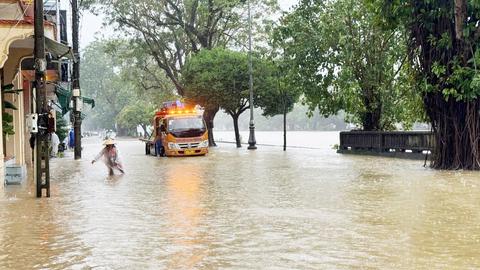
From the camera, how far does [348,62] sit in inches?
1204

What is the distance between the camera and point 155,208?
1230 centimetres

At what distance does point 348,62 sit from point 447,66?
10184 mm

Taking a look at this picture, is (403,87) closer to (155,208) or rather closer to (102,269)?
(155,208)

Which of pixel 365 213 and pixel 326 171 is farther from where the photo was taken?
pixel 326 171

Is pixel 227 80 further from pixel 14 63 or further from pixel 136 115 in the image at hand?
pixel 136 115

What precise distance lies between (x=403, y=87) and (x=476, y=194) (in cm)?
1662

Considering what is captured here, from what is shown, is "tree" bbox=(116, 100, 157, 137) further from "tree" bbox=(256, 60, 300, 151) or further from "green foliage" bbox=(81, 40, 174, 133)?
"tree" bbox=(256, 60, 300, 151)

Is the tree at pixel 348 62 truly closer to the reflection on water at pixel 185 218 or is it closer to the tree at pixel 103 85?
the reflection on water at pixel 185 218

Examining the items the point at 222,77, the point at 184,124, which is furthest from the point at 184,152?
the point at 222,77

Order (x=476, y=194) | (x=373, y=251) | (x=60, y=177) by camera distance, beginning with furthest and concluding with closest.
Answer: (x=60, y=177) < (x=476, y=194) < (x=373, y=251)

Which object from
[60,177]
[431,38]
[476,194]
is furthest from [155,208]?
[431,38]

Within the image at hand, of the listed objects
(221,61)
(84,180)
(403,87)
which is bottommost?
(84,180)

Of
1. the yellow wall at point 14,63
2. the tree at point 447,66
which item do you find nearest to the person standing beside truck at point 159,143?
the yellow wall at point 14,63

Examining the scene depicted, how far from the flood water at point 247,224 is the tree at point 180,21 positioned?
1153 inches
